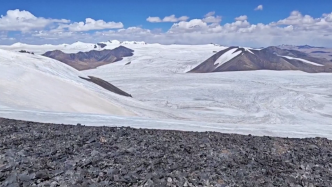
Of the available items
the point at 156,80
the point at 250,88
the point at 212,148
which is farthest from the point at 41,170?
the point at 156,80

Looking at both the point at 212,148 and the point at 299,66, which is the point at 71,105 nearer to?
the point at 212,148

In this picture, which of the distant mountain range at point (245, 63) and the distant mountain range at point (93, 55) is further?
the distant mountain range at point (93, 55)

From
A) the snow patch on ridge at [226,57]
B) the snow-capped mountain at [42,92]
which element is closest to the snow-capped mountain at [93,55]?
the snow patch on ridge at [226,57]

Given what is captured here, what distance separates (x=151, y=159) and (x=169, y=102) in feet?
92.0

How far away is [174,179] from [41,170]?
7.09ft

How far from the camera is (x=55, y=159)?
6719 mm

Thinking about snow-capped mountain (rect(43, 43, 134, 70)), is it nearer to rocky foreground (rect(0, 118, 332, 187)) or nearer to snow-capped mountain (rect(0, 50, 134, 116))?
snow-capped mountain (rect(0, 50, 134, 116))

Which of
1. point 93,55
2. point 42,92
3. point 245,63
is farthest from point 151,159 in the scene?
→ point 93,55

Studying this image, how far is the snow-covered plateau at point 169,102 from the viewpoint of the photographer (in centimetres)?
1439

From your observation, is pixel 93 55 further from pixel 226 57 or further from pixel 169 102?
pixel 169 102

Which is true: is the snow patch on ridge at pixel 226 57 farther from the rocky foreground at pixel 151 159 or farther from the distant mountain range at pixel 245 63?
the rocky foreground at pixel 151 159

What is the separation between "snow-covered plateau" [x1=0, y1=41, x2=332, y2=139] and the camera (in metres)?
14.4

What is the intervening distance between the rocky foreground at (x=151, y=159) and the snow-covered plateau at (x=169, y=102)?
398 centimetres

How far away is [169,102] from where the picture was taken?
115 ft
